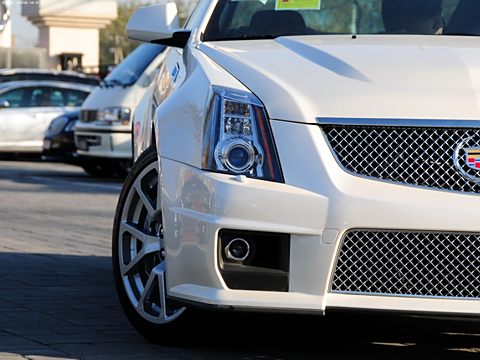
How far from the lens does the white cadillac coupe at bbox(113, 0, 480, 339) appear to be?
15.9 ft

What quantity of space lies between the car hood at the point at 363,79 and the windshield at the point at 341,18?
630mm

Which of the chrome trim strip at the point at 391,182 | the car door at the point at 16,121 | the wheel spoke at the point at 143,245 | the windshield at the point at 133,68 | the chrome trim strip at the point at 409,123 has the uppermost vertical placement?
the chrome trim strip at the point at 409,123

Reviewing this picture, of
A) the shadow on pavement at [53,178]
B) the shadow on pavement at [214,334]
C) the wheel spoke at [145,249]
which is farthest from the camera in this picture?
the shadow on pavement at [53,178]

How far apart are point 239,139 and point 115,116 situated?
13.3m

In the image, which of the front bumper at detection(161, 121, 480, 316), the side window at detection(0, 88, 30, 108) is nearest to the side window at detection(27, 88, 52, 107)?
the side window at detection(0, 88, 30, 108)

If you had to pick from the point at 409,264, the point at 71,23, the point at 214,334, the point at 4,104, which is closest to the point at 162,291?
the point at 214,334

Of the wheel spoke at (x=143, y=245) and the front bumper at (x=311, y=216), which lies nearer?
the front bumper at (x=311, y=216)

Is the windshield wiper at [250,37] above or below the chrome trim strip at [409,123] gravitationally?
above

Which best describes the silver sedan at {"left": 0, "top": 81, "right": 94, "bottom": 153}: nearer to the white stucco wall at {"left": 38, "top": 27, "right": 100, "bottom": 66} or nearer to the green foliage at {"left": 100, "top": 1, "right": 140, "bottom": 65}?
the white stucco wall at {"left": 38, "top": 27, "right": 100, "bottom": 66}

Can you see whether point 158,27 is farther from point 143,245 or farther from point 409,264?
point 409,264

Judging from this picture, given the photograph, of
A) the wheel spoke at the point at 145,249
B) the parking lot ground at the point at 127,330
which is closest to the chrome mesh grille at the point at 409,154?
the parking lot ground at the point at 127,330

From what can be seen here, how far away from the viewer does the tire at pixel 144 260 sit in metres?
5.46

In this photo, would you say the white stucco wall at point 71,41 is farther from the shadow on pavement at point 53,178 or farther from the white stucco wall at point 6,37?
the shadow on pavement at point 53,178

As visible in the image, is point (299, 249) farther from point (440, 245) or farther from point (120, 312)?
point (120, 312)
